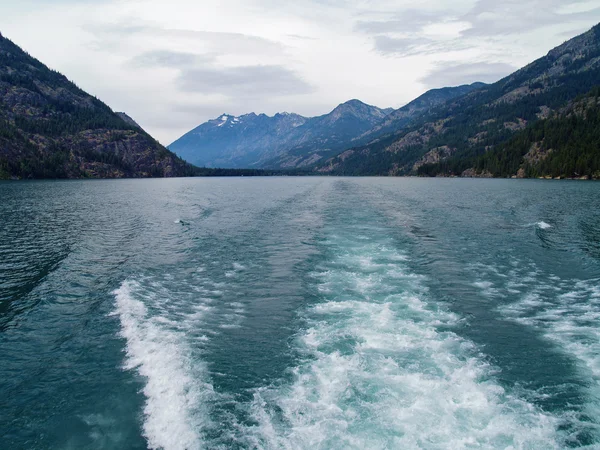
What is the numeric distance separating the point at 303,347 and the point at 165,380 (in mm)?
5664

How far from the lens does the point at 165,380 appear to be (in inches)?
538

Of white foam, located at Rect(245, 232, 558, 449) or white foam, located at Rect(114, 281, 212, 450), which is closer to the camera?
white foam, located at Rect(245, 232, 558, 449)

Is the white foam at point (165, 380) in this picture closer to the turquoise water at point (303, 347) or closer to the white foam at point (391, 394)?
the turquoise water at point (303, 347)

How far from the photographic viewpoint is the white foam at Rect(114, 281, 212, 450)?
35.7 ft

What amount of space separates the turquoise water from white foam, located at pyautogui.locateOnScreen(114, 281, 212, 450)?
67mm

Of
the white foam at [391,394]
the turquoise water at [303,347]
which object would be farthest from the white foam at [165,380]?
the white foam at [391,394]

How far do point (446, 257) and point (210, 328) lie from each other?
21226 millimetres

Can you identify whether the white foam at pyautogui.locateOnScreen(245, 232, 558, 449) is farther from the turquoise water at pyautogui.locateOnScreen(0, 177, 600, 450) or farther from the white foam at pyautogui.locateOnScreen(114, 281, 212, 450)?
the white foam at pyautogui.locateOnScreen(114, 281, 212, 450)

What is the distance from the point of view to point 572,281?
Result: 79.8 ft

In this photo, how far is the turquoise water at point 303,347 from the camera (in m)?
11.0

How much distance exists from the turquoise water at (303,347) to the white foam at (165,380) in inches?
2.6

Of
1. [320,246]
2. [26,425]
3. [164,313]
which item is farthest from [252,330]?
[320,246]

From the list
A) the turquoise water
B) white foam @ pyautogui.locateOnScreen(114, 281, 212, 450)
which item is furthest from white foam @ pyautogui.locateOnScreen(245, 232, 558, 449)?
white foam @ pyautogui.locateOnScreen(114, 281, 212, 450)

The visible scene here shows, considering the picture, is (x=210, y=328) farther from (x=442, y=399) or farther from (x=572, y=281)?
(x=572, y=281)
